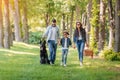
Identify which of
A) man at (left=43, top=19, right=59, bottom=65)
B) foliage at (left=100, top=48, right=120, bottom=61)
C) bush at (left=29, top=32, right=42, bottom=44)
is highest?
man at (left=43, top=19, right=59, bottom=65)

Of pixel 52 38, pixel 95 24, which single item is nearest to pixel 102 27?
pixel 95 24

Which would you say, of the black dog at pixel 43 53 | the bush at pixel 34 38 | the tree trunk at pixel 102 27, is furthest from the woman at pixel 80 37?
the bush at pixel 34 38

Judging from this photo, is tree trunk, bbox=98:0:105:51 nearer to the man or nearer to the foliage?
the foliage

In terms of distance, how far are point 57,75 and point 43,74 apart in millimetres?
569

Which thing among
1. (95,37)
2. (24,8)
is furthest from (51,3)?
(95,37)

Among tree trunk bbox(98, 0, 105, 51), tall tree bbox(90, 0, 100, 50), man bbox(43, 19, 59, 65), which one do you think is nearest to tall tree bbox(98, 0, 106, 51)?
tree trunk bbox(98, 0, 105, 51)

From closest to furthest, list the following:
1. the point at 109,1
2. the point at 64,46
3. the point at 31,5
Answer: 1. the point at 64,46
2. the point at 109,1
3. the point at 31,5

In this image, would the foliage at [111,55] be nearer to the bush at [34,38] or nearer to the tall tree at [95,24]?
the tall tree at [95,24]

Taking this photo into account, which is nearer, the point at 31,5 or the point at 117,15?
the point at 117,15

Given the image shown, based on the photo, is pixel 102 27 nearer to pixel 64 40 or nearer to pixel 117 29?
pixel 117 29

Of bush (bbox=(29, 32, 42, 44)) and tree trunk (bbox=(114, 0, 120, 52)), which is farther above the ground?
tree trunk (bbox=(114, 0, 120, 52))

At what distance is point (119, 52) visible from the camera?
75.7ft

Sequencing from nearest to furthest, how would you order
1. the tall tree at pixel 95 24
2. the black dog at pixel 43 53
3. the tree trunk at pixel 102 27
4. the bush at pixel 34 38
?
1. the black dog at pixel 43 53
2. the tree trunk at pixel 102 27
3. the tall tree at pixel 95 24
4. the bush at pixel 34 38

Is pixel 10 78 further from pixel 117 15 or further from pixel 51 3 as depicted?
pixel 51 3
